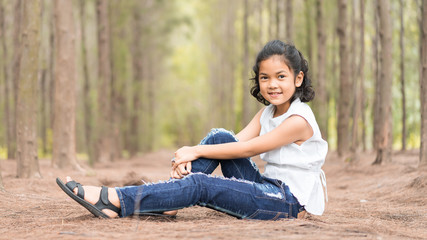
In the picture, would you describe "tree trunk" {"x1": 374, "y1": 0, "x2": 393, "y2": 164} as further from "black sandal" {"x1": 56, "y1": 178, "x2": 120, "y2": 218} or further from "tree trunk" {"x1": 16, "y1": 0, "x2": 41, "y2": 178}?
"black sandal" {"x1": 56, "y1": 178, "x2": 120, "y2": 218}

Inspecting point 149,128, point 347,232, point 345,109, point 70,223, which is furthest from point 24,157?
point 149,128

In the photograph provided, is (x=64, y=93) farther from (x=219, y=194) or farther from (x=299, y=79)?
(x=219, y=194)

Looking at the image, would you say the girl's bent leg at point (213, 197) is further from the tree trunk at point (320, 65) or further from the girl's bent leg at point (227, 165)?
the tree trunk at point (320, 65)

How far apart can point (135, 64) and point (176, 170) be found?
50.2ft

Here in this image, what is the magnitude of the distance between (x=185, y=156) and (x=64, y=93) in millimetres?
5512

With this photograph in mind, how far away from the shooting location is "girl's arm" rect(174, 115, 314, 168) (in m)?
3.23

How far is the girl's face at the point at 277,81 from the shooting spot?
3.38m

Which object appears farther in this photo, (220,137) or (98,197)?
(220,137)

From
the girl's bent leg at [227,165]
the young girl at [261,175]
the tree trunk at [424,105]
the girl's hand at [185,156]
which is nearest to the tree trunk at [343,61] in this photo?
the tree trunk at [424,105]

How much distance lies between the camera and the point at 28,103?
6.04 metres

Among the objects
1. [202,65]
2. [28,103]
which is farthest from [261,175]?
[202,65]

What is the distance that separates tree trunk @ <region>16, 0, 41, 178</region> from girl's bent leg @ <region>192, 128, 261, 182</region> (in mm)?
3424

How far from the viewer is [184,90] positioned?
27969 mm

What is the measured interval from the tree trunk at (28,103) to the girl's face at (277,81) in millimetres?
3660
